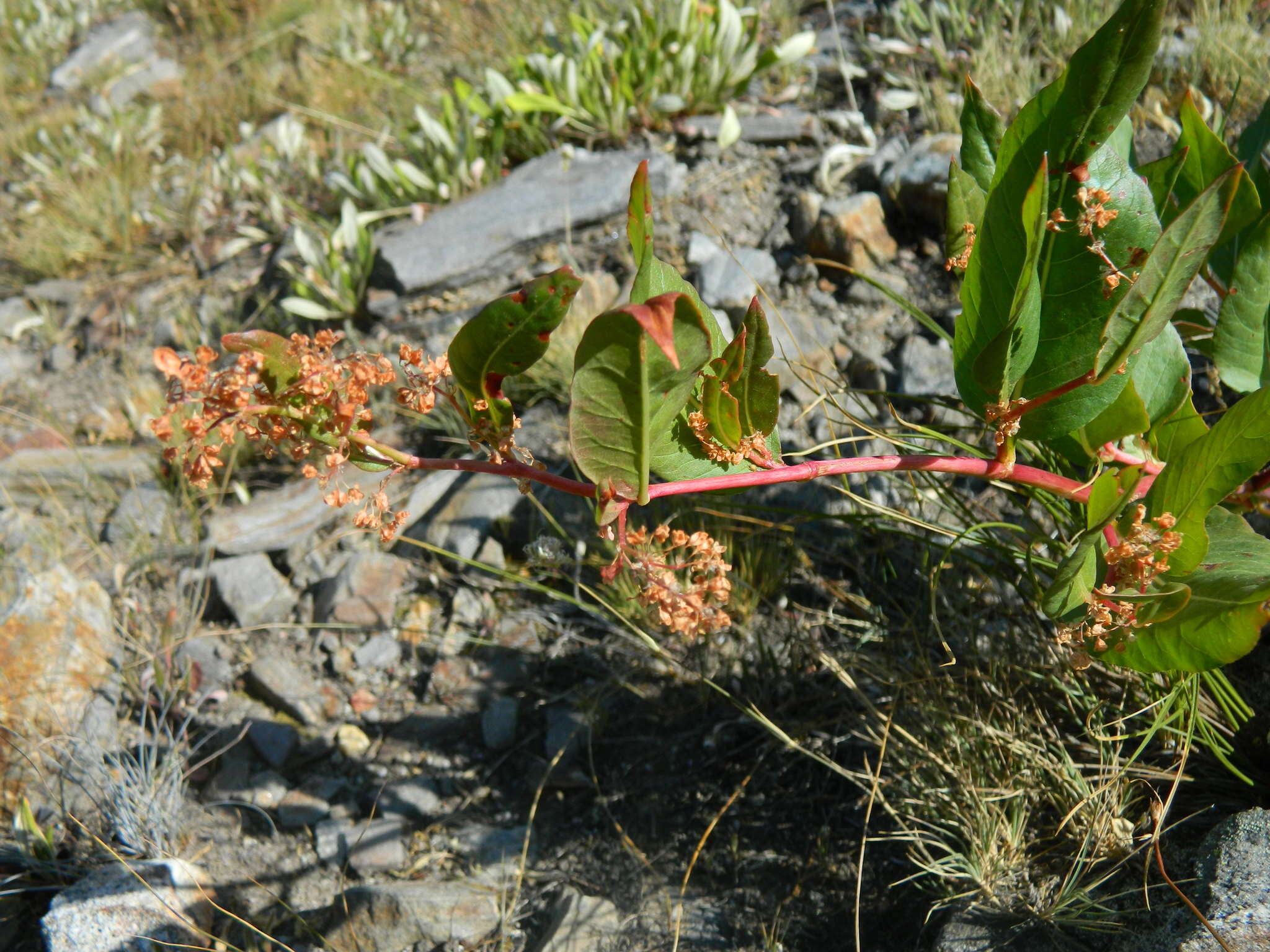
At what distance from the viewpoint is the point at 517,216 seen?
3.43m

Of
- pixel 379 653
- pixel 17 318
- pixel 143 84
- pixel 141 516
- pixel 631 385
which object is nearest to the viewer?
pixel 631 385

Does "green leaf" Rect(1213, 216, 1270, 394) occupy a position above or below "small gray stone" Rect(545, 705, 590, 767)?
above

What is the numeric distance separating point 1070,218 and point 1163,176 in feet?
0.77

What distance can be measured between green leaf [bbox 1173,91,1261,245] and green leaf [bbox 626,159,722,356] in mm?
812

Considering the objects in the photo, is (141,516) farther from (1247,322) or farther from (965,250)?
(1247,322)

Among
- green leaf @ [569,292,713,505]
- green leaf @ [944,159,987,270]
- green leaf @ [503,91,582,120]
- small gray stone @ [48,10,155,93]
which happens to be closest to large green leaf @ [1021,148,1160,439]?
green leaf @ [944,159,987,270]

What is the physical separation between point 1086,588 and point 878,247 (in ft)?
6.56

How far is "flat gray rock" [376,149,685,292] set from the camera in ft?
11.0

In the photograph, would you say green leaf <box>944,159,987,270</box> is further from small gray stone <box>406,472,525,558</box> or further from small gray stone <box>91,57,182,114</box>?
small gray stone <box>91,57,182,114</box>

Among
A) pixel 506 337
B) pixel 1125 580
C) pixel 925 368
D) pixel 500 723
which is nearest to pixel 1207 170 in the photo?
pixel 1125 580

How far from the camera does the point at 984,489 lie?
2.25 m

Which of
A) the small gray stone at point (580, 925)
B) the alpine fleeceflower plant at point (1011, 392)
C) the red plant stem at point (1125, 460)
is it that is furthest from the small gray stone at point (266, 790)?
the red plant stem at point (1125, 460)

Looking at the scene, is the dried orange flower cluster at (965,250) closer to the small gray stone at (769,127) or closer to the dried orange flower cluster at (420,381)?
the dried orange flower cluster at (420,381)

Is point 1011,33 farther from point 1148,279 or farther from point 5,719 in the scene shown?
point 5,719
